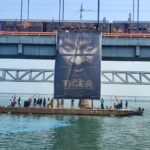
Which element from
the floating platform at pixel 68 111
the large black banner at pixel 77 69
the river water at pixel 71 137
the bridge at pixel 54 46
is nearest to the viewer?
the river water at pixel 71 137

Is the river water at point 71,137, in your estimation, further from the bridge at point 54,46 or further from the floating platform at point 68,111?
the floating platform at point 68,111

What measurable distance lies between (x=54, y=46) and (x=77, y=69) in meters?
5.68

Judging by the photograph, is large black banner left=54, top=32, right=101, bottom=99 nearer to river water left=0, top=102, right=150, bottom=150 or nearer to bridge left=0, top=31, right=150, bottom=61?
bridge left=0, top=31, right=150, bottom=61

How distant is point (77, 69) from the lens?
67625 millimetres

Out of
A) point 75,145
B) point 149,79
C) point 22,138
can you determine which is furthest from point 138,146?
point 149,79

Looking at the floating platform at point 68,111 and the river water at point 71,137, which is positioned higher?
the floating platform at point 68,111

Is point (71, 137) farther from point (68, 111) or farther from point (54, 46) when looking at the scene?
point (68, 111)

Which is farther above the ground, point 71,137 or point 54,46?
point 54,46

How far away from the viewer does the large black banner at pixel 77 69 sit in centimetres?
6744

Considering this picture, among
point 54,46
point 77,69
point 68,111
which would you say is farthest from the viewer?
point 68,111

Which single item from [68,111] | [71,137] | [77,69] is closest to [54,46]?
[77,69]

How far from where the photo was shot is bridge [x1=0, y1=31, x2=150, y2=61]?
201 feet

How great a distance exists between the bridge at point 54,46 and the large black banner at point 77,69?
3.69m

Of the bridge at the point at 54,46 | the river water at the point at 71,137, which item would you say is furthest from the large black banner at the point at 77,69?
the river water at the point at 71,137
